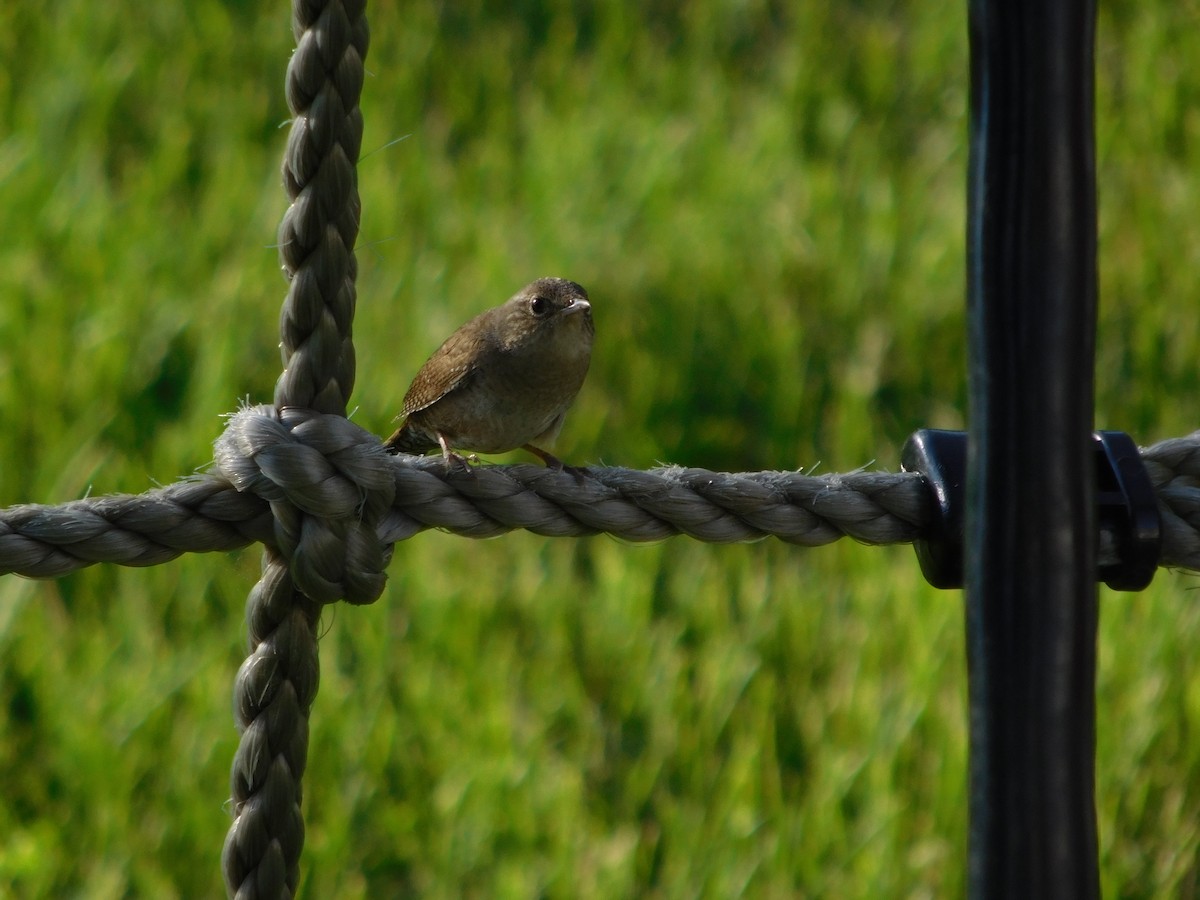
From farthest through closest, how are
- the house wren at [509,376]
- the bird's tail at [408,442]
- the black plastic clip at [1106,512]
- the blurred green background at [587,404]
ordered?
1. the bird's tail at [408,442]
2. the house wren at [509,376]
3. the blurred green background at [587,404]
4. the black plastic clip at [1106,512]

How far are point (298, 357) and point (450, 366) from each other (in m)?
1.46

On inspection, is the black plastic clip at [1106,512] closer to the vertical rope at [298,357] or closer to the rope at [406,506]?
the rope at [406,506]

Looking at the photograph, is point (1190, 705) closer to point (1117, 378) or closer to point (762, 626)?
point (762, 626)

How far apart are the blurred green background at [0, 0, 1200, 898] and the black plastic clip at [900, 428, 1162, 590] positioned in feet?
3.37

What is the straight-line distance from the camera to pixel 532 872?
2.63 metres

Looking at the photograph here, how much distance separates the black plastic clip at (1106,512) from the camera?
1362mm

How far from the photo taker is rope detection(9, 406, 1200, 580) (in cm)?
141

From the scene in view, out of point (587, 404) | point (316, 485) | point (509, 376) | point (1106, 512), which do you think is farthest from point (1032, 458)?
point (587, 404)

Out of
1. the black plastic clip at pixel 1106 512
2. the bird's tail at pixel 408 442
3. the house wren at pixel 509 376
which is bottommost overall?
the black plastic clip at pixel 1106 512

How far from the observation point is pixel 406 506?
1.51 meters

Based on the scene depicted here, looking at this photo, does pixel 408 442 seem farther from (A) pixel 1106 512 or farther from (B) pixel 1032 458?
(B) pixel 1032 458

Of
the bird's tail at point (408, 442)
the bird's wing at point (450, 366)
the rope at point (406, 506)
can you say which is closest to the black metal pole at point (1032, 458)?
the rope at point (406, 506)

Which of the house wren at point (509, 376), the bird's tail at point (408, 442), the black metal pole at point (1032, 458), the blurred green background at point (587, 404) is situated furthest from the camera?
the bird's tail at point (408, 442)

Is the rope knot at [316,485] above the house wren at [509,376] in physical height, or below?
below
